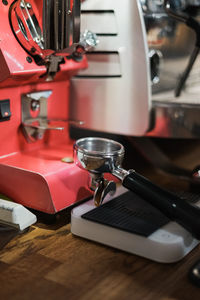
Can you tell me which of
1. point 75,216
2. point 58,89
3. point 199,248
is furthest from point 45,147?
point 199,248

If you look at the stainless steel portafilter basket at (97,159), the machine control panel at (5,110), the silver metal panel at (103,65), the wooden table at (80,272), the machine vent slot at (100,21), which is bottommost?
the wooden table at (80,272)

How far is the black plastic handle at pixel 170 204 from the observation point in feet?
1.97

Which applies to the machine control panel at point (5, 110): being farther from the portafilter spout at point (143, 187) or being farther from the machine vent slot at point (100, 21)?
the machine vent slot at point (100, 21)

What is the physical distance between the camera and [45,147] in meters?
0.86

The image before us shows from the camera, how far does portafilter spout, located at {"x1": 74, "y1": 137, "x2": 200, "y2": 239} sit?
60 centimetres

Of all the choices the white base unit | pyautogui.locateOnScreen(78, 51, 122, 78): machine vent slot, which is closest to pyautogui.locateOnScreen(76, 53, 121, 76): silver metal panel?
pyautogui.locateOnScreen(78, 51, 122, 78): machine vent slot

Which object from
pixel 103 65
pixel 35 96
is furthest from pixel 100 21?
pixel 35 96

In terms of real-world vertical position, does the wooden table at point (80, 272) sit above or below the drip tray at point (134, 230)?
below

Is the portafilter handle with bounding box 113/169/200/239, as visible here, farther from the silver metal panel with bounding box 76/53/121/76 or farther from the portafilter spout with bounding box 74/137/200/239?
the silver metal panel with bounding box 76/53/121/76

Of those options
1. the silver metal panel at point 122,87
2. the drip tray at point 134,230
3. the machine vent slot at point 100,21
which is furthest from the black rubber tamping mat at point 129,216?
the machine vent slot at point 100,21

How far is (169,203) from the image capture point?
0.61m

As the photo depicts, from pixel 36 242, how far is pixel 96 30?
0.46 m

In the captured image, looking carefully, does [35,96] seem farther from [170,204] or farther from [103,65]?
[170,204]

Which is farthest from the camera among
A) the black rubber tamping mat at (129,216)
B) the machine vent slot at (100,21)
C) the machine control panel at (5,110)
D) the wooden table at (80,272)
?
the machine vent slot at (100,21)
